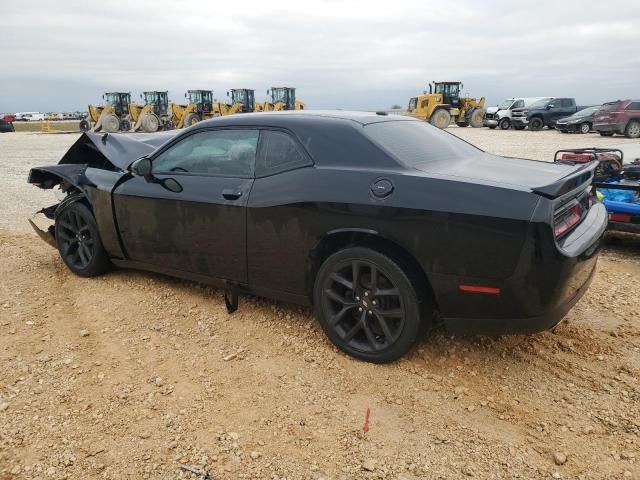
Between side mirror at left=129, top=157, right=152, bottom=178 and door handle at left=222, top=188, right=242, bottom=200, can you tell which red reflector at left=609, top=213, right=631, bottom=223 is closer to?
door handle at left=222, top=188, right=242, bottom=200

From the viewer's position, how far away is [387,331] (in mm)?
2979

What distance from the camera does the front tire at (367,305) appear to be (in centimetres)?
288

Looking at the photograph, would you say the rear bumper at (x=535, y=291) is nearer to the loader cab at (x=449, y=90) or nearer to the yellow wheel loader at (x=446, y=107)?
the yellow wheel loader at (x=446, y=107)

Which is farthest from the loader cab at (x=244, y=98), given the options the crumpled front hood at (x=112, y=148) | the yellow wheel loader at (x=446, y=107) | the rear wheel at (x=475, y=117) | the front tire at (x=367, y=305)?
the front tire at (x=367, y=305)

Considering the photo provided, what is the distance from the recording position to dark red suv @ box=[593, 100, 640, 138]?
65.9 ft

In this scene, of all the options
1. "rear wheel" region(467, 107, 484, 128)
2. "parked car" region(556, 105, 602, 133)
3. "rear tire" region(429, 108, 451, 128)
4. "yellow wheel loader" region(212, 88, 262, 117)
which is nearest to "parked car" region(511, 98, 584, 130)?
"rear wheel" region(467, 107, 484, 128)

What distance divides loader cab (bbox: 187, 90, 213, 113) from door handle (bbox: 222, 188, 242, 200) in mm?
28030

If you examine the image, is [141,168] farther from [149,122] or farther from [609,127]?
[149,122]

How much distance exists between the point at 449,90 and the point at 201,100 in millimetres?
14564

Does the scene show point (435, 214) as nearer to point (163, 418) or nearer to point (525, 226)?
point (525, 226)

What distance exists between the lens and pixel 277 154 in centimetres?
336

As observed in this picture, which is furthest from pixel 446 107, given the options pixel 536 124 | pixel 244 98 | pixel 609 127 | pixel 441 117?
pixel 244 98

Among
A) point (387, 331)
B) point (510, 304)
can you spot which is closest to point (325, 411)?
point (387, 331)

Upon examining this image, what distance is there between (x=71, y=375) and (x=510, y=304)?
258 centimetres
